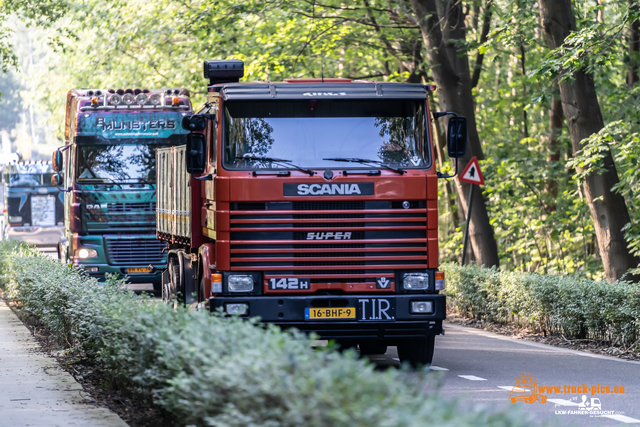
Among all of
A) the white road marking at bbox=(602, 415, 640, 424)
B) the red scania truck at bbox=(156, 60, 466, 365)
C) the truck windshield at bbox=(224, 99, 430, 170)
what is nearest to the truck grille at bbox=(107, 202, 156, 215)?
the red scania truck at bbox=(156, 60, 466, 365)

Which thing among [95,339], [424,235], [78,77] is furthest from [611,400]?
[78,77]

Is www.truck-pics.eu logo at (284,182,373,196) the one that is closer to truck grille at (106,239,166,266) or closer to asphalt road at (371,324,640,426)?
asphalt road at (371,324,640,426)

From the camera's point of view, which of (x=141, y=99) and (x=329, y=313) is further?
(x=141, y=99)

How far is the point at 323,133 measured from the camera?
32.3ft

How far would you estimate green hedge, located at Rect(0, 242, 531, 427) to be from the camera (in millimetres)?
3838

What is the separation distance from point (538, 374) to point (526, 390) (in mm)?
1108

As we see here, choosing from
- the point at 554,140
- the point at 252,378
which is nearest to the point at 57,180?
the point at 554,140

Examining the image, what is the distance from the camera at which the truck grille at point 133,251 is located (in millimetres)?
18562

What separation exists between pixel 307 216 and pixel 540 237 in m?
15.7

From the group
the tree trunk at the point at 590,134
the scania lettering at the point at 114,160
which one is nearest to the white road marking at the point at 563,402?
the tree trunk at the point at 590,134

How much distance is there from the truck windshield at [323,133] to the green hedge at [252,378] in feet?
7.70

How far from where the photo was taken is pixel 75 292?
10.6 meters

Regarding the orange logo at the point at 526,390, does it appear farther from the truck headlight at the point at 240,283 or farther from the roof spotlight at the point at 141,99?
the roof spotlight at the point at 141,99

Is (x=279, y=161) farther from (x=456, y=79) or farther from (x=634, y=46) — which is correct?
(x=634, y=46)
